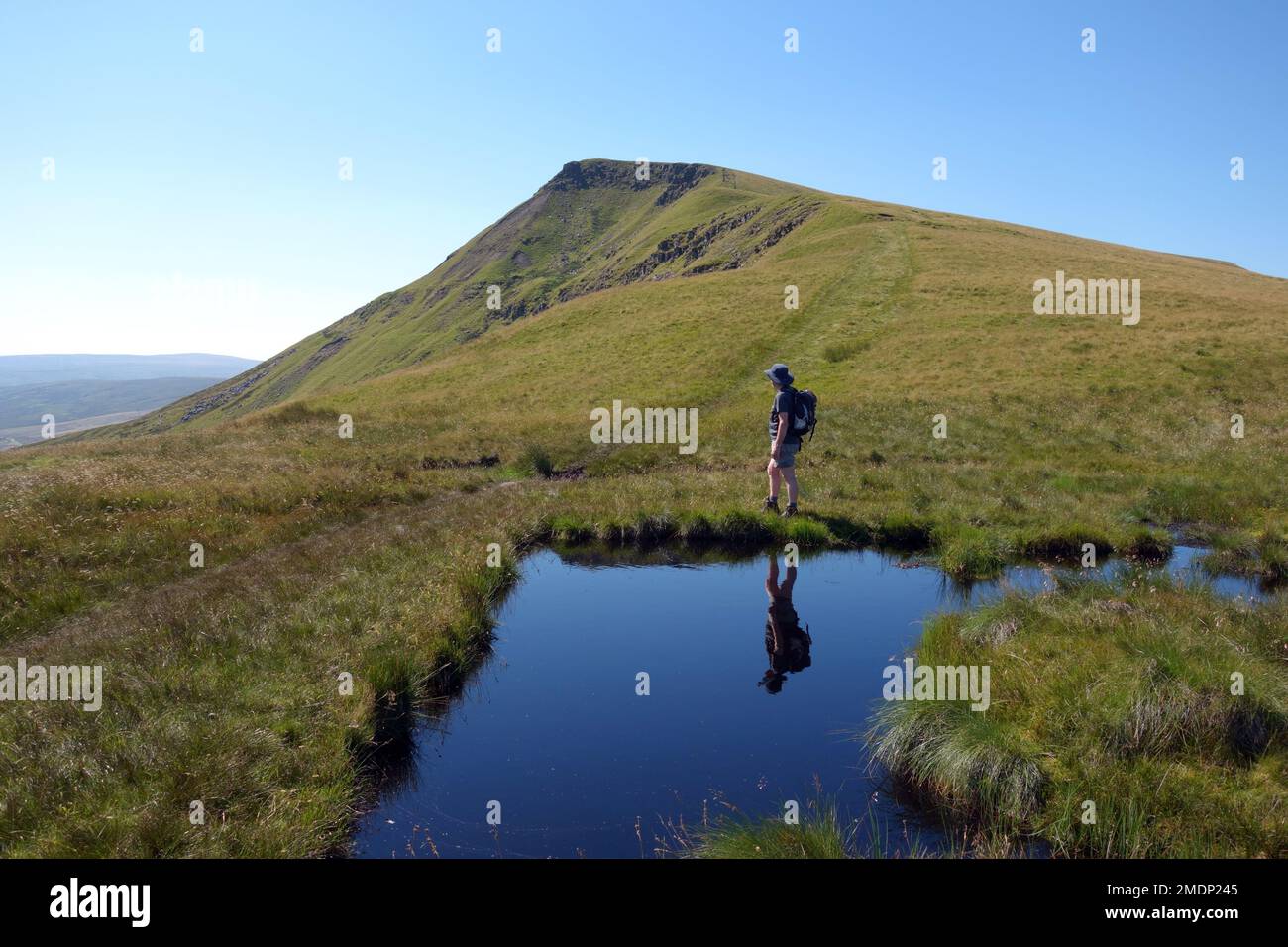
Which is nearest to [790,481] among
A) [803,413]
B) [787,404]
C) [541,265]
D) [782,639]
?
[803,413]

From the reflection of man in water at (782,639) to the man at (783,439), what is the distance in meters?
3.67

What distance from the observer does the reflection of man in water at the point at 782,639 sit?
9.47 meters

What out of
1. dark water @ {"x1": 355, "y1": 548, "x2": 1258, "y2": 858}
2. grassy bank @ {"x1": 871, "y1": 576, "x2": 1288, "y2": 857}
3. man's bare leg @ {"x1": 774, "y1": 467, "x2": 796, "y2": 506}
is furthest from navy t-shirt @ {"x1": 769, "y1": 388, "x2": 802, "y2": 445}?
grassy bank @ {"x1": 871, "y1": 576, "x2": 1288, "y2": 857}

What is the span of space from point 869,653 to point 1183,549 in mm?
8900

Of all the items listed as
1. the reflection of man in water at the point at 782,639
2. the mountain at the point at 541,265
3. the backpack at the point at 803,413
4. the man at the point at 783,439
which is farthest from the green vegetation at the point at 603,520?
the mountain at the point at 541,265

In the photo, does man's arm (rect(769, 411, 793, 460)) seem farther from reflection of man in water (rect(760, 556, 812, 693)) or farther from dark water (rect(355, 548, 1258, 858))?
reflection of man in water (rect(760, 556, 812, 693))

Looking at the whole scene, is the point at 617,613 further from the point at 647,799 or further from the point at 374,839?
the point at 374,839

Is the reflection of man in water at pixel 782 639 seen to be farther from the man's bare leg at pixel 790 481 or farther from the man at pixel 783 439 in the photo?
the man at pixel 783 439

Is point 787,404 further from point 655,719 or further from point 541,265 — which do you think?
point 541,265

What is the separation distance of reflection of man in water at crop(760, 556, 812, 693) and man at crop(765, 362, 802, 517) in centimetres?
367

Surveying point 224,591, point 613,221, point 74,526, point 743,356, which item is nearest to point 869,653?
point 224,591

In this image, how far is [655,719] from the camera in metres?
8.34

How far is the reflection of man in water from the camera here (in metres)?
9.47

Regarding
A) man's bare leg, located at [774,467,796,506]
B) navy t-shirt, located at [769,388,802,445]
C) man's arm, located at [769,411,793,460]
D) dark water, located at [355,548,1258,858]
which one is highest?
navy t-shirt, located at [769,388,802,445]
